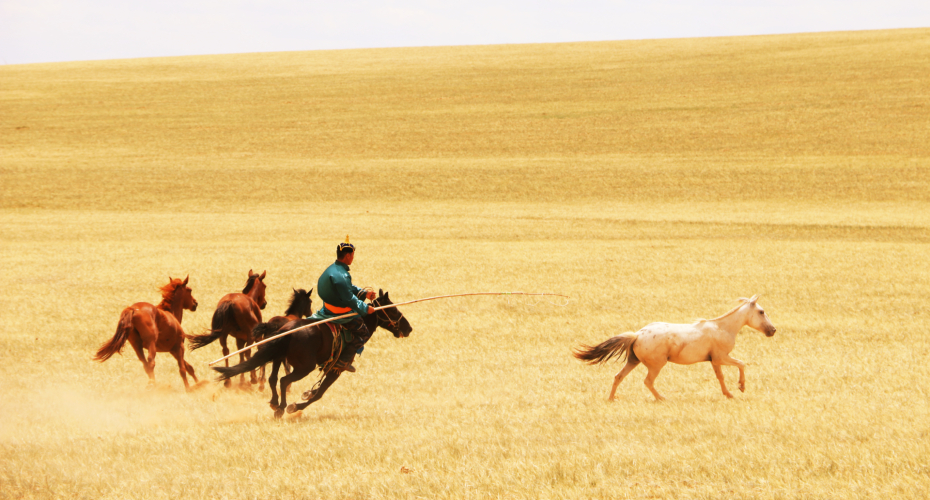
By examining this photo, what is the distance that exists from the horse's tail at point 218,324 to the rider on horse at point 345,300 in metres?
2.52

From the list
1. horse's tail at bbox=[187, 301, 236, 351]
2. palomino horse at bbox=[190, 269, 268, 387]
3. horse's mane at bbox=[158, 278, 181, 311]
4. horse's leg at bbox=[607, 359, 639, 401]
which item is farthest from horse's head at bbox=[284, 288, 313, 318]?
horse's leg at bbox=[607, 359, 639, 401]

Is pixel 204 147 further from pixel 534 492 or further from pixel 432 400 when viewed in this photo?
pixel 534 492

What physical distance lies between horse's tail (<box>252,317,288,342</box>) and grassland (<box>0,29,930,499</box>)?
37.4 inches

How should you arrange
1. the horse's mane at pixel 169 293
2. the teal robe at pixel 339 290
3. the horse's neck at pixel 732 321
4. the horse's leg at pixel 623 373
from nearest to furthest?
the teal robe at pixel 339 290 < the horse's leg at pixel 623 373 < the horse's neck at pixel 732 321 < the horse's mane at pixel 169 293

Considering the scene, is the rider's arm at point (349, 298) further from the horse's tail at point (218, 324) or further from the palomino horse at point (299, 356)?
the horse's tail at point (218, 324)

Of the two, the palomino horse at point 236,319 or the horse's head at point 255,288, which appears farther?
the horse's head at point 255,288

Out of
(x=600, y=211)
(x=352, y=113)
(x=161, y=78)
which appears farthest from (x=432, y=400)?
(x=161, y=78)

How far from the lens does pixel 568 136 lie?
43469 millimetres

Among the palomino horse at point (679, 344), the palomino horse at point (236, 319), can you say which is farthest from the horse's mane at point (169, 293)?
the palomino horse at point (679, 344)

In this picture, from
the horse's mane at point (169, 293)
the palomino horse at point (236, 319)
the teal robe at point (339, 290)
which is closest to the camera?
the teal robe at point (339, 290)

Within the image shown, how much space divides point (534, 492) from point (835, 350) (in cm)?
832

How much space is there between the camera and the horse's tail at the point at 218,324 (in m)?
10.8

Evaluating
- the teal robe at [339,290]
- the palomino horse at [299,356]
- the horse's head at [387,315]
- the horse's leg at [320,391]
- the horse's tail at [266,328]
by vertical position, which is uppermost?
the teal robe at [339,290]

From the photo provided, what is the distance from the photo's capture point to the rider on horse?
879cm
